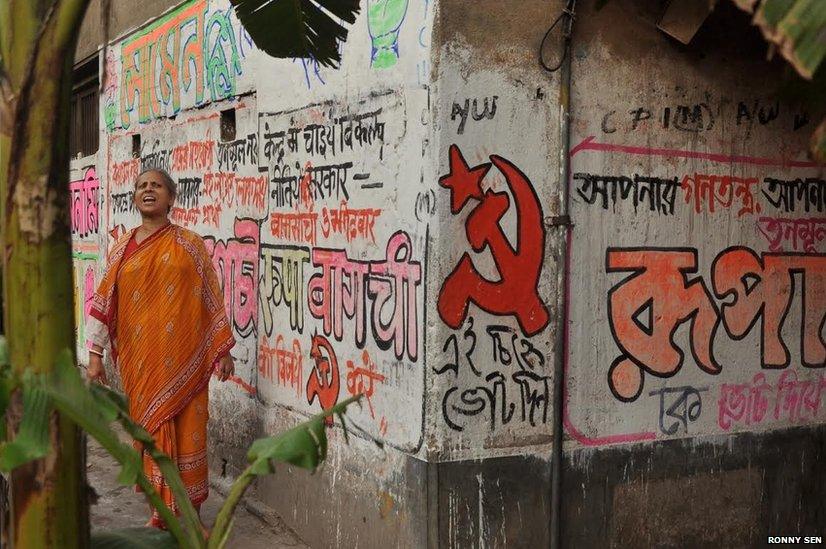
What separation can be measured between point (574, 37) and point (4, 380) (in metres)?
3.28

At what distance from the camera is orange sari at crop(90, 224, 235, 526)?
595 centimetres

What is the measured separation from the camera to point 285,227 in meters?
6.29

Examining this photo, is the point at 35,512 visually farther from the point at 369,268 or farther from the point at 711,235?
the point at 711,235

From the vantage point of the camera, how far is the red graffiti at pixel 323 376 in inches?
224

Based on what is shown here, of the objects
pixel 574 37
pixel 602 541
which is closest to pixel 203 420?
pixel 602 541

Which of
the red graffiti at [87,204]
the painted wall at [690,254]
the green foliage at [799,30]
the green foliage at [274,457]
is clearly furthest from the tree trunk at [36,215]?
the red graffiti at [87,204]

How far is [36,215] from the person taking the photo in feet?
8.36

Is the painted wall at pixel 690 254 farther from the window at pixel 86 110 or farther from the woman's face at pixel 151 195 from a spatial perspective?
the window at pixel 86 110

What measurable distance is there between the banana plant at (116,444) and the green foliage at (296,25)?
1.56m

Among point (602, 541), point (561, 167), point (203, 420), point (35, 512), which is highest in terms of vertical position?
point (561, 167)

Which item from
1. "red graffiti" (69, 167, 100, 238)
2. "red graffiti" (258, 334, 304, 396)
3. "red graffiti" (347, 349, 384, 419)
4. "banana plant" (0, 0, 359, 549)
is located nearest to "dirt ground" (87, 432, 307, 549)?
"red graffiti" (258, 334, 304, 396)

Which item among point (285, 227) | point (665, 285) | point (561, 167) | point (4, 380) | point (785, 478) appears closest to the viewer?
point (4, 380)

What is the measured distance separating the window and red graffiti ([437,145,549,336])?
672cm

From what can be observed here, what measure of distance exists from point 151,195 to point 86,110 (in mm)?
5885
